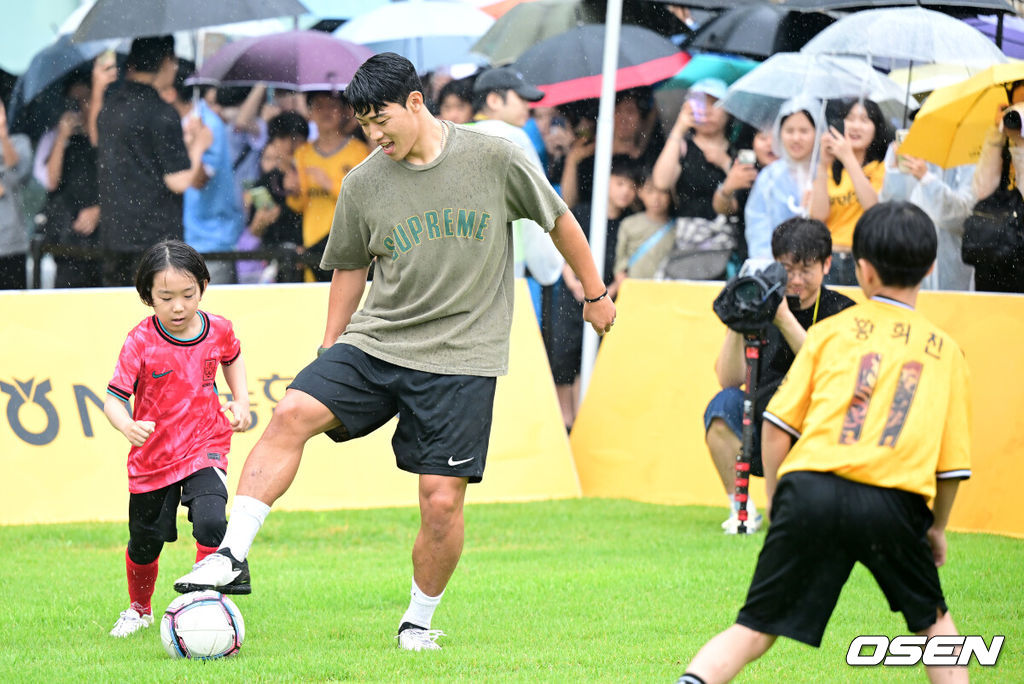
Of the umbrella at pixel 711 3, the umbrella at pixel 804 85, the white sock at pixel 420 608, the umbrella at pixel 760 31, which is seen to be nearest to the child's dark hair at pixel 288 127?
the umbrella at pixel 711 3

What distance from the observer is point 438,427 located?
209 inches

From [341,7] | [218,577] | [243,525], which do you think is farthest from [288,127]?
[218,577]

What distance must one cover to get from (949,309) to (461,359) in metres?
4.28

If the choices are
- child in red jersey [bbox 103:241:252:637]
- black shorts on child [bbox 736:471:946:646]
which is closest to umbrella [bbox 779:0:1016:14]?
child in red jersey [bbox 103:241:252:637]

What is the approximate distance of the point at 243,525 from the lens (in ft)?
16.4

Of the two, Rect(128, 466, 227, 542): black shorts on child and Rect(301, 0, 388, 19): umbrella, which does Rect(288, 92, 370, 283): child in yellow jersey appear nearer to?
Rect(301, 0, 388, 19): umbrella

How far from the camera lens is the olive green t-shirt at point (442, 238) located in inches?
210

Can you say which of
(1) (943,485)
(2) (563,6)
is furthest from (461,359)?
(2) (563,6)

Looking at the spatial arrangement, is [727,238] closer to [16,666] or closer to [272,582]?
[272,582]

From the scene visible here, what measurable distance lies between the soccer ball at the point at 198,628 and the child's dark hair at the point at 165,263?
4.21 ft

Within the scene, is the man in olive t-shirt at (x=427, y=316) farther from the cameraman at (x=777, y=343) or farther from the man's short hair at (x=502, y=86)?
the man's short hair at (x=502, y=86)

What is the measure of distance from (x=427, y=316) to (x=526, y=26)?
281 inches

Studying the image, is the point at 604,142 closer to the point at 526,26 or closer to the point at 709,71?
the point at 709,71

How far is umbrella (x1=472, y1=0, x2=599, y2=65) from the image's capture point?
11.9 m
